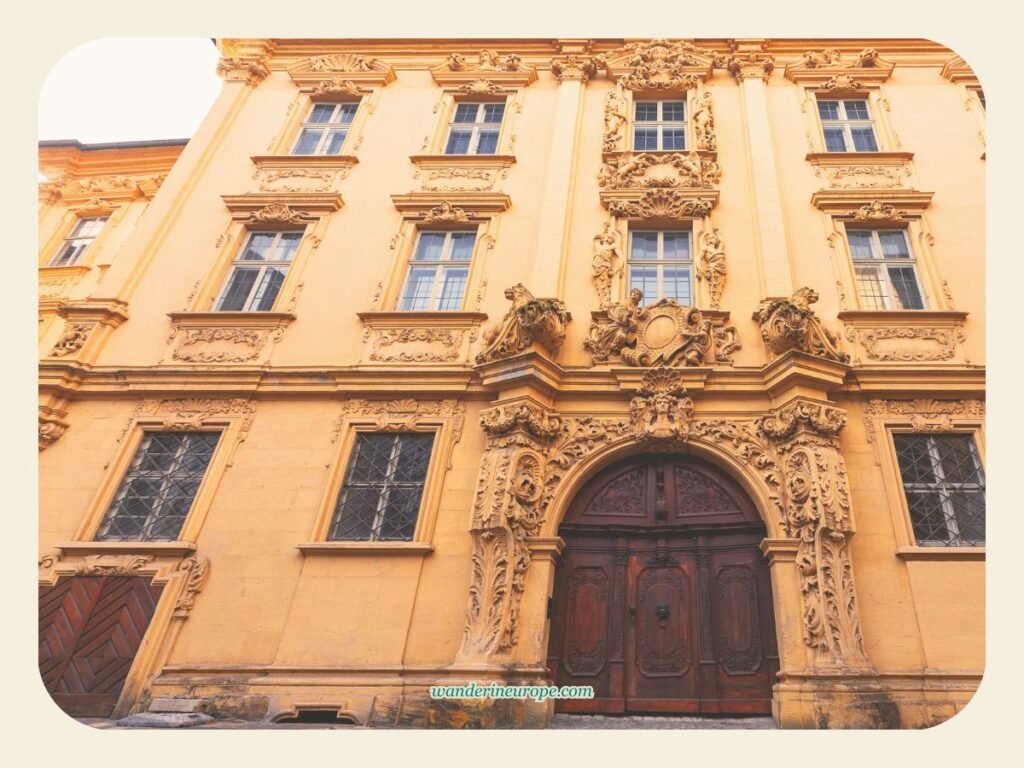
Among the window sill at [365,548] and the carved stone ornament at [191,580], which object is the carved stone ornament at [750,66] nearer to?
the window sill at [365,548]

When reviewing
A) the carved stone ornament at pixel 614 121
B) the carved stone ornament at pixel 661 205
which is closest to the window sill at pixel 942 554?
the carved stone ornament at pixel 661 205

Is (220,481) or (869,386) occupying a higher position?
(869,386)

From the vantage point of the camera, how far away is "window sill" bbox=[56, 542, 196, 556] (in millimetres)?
7449

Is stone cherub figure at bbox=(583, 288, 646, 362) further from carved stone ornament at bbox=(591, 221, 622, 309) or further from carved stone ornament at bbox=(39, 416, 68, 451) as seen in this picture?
carved stone ornament at bbox=(39, 416, 68, 451)

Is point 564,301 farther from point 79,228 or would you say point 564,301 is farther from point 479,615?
point 79,228

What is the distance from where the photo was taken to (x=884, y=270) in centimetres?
934

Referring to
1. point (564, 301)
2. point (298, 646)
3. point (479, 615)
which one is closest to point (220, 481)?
point (298, 646)

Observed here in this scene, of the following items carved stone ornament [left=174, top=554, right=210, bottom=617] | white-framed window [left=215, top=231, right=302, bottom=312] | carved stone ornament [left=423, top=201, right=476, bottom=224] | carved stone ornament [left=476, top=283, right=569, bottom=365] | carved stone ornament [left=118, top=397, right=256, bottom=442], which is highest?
carved stone ornament [left=423, top=201, right=476, bottom=224]

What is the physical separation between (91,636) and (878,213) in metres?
12.1

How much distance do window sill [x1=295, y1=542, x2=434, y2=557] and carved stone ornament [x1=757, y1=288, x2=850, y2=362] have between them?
502 cm

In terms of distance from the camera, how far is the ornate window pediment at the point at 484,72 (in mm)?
12414

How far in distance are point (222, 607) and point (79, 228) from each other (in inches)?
460

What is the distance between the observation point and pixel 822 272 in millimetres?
9195

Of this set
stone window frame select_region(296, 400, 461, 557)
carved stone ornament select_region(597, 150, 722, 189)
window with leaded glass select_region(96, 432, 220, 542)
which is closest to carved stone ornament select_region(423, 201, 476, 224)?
carved stone ornament select_region(597, 150, 722, 189)
